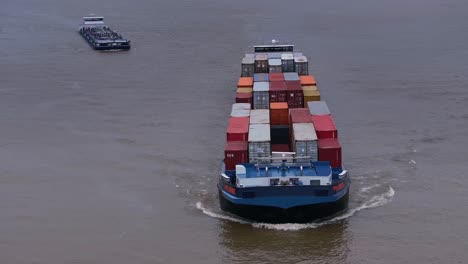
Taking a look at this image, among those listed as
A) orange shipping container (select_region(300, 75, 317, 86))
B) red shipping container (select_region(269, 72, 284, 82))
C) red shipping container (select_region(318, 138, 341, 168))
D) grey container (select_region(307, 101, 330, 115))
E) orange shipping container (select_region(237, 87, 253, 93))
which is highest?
red shipping container (select_region(269, 72, 284, 82))

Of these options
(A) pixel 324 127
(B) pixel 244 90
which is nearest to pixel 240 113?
(A) pixel 324 127

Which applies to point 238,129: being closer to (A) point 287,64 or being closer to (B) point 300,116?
(B) point 300,116

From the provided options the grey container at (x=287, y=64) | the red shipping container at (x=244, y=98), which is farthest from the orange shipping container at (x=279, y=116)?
the grey container at (x=287, y=64)

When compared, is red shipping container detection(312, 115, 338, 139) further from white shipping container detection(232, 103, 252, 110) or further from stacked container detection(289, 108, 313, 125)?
white shipping container detection(232, 103, 252, 110)

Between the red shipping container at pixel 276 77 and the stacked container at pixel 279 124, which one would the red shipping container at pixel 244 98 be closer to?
the red shipping container at pixel 276 77

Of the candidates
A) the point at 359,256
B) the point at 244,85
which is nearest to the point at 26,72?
the point at 244,85

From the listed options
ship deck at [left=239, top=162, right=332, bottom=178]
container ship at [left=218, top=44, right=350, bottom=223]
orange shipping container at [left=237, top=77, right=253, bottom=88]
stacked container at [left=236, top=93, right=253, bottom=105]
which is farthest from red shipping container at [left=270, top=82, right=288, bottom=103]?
ship deck at [left=239, top=162, right=332, bottom=178]
